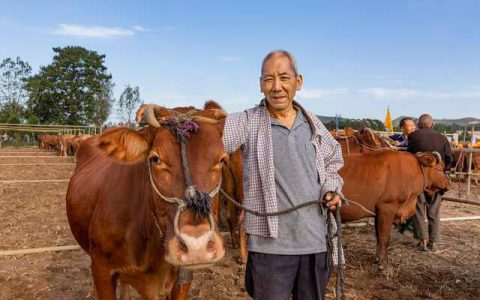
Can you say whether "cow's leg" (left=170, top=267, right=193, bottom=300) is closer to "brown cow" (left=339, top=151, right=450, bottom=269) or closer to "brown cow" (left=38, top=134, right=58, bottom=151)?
"brown cow" (left=339, top=151, right=450, bottom=269)

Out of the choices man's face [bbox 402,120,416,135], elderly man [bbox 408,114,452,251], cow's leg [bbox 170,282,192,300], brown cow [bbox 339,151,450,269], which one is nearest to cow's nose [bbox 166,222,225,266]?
cow's leg [bbox 170,282,192,300]

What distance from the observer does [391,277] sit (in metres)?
5.23

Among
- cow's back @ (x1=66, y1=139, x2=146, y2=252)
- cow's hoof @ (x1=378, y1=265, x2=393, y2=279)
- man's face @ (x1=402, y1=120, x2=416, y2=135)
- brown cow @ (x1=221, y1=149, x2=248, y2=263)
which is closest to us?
cow's back @ (x1=66, y1=139, x2=146, y2=252)

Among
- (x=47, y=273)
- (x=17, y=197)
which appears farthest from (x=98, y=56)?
(x=47, y=273)

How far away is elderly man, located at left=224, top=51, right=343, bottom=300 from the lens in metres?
2.28

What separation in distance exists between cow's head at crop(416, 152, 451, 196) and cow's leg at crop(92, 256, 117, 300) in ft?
16.1

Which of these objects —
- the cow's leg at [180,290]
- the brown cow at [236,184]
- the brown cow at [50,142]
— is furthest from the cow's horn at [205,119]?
the brown cow at [50,142]

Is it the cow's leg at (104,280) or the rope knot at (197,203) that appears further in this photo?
the cow's leg at (104,280)

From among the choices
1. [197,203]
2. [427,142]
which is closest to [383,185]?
[427,142]

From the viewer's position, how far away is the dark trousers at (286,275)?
227 centimetres

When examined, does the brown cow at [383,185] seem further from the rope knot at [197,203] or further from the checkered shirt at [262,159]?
the rope knot at [197,203]

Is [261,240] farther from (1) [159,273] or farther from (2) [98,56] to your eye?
(2) [98,56]

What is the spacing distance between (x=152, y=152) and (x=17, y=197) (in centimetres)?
927

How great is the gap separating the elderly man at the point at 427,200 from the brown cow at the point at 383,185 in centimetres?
65
